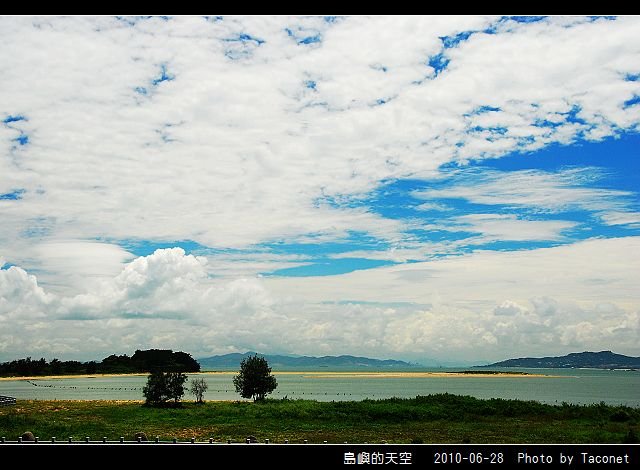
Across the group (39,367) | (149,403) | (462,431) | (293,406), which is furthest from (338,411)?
(39,367)

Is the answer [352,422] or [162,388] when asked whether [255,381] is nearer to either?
[162,388]

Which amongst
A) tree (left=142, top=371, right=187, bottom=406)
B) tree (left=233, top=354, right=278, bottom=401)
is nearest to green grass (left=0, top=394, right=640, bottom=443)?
tree (left=142, top=371, right=187, bottom=406)

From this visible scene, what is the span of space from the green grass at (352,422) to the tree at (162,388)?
2.53 metres

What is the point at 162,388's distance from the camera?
6619cm

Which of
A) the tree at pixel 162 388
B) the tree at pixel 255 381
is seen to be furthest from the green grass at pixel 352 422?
the tree at pixel 255 381

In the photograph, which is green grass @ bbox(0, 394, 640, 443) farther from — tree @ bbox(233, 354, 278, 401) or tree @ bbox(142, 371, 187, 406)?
tree @ bbox(233, 354, 278, 401)

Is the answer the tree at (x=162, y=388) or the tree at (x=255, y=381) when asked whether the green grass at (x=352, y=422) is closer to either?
the tree at (x=162, y=388)

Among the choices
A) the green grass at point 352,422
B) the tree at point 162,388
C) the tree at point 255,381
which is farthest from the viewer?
the tree at point 255,381

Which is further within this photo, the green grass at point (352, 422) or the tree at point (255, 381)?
the tree at point (255, 381)

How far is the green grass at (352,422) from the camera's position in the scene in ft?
129

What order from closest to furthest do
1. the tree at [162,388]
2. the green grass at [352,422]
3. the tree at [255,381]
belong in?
the green grass at [352,422] < the tree at [162,388] < the tree at [255,381]

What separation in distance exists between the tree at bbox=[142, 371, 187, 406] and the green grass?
8.29 ft
